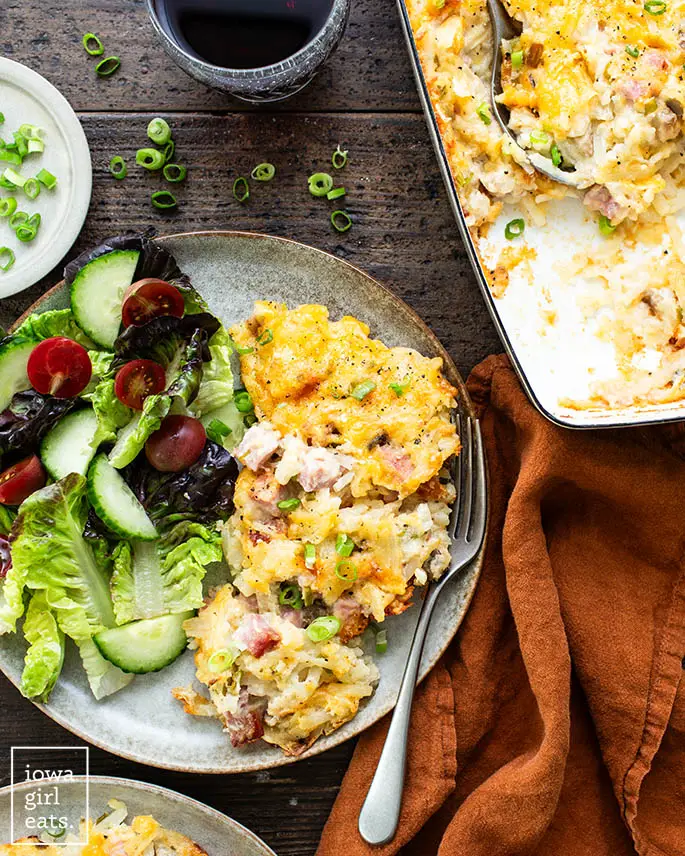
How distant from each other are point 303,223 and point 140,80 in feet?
2.30

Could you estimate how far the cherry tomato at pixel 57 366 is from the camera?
2.38m

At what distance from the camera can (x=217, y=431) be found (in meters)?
2.50

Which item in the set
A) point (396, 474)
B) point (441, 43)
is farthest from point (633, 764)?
point (441, 43)

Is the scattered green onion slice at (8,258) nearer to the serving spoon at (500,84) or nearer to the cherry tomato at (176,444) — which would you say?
the cherry tomato at (176,444)

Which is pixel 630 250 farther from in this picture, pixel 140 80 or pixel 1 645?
pixel 1 645

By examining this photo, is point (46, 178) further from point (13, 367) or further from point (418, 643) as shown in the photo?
point (418, 643)

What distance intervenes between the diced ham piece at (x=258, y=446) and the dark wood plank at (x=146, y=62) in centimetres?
108

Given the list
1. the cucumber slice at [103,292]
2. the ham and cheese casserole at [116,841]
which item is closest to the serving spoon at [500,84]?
the cucumber slice at [103,292]

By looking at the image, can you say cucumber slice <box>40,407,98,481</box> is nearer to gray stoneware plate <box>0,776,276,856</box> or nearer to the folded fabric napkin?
gray stoneware plate <box>0,776,276,856</box>

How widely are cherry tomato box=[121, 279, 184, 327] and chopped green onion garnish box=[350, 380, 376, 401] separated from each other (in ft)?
1.84

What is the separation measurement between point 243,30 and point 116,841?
2.41 meters

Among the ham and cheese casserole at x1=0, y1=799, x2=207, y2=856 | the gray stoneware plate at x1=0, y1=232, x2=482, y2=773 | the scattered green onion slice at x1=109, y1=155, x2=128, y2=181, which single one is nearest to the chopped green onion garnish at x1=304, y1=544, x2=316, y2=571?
the gray stoneware plate at x1=0, y1=232, x2=482, y2=773

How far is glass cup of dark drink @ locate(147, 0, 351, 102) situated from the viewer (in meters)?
2.37

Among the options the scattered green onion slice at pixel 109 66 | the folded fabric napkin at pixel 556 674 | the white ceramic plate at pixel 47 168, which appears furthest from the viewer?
the scattered green onion slice at pixel 109 66
